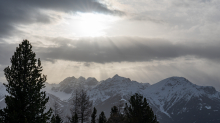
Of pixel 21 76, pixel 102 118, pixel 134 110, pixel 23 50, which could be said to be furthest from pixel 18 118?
pixel 102 118

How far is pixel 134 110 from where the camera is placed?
35281 mm

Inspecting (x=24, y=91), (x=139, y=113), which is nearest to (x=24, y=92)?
(x=24, y=91)

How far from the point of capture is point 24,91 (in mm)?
20719

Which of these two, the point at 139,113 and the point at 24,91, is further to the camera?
the point at 139,113

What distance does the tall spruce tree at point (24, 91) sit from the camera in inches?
785

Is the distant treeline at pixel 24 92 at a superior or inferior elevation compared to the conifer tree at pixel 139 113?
superior

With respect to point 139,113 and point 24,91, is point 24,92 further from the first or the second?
point 139,113

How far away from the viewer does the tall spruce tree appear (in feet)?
65.4

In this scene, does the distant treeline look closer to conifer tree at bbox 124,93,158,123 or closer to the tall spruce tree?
the tall spruce tree

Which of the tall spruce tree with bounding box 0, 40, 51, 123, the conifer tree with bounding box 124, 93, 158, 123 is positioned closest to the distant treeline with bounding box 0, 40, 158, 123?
the tall spruce tree with bounding box 0, 40, 51, 123

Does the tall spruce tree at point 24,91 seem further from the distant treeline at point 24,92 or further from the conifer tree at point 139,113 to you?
the conifer tree at point 139,113

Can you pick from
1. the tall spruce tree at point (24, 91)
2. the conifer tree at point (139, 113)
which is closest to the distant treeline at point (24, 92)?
the tall spruce tree at point (24, 91)

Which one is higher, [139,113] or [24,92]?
[24,92]

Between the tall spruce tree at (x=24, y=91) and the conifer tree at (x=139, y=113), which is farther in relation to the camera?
the conifer tree at (x=139, y=113)
